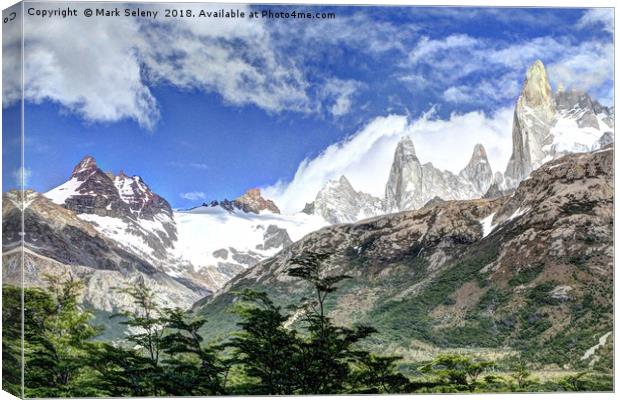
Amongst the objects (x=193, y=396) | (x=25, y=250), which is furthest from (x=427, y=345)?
(x=25, y=250)

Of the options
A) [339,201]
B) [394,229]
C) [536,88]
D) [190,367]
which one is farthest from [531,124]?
[190,367]

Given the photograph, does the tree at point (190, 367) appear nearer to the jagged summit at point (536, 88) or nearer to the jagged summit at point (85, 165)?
the jagged summit at point (85, 165)

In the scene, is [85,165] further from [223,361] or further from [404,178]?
[404,178]

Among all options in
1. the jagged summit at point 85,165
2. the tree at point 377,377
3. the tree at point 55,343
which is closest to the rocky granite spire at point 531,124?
the tree at point 377,377

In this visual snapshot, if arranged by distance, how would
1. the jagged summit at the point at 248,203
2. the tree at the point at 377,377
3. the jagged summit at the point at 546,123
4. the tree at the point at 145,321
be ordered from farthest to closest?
1. the jagged summit at the point at 546,123
2. the jagged summit at the point at 248,203
3. the tree at the point at 145,321
4. the tree at the point at 377,377

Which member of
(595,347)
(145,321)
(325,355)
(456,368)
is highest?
(145,321)

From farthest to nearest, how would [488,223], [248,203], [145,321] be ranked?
[488,223] → [248,203] → [145,321]
